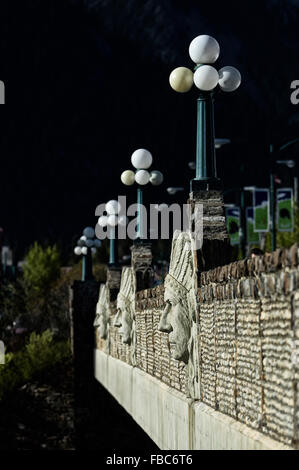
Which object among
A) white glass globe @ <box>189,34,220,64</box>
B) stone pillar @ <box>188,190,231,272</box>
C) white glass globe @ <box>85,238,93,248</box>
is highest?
white glass globe @ <box>189,34,220,64</box>

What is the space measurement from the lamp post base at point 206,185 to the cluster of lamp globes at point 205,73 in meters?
1.61

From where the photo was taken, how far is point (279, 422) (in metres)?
6.20

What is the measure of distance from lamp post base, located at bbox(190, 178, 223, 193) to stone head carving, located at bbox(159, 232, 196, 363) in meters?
0.66

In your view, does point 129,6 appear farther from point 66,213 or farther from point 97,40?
point 66,213

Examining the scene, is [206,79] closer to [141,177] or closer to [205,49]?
[205,49]

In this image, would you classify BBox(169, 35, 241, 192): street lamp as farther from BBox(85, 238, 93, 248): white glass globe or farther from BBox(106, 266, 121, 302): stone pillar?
BBox(85, 238, 93, 248): white glass globe

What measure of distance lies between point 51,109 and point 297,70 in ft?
163

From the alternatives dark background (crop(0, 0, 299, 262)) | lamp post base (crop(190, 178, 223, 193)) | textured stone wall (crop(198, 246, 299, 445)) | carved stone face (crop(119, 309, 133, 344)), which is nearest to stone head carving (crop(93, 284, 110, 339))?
carved stone face (crop(119, 309, 133, 344))

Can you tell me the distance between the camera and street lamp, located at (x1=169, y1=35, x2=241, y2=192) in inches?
447

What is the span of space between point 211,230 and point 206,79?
263 centimetres

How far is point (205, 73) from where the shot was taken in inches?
477

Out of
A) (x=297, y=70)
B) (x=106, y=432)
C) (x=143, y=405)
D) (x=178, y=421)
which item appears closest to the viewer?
(x=178, y=421)

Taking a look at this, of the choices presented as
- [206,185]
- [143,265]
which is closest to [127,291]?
[143,265]

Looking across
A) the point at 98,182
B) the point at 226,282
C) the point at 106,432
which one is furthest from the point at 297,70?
the point at 226,282
